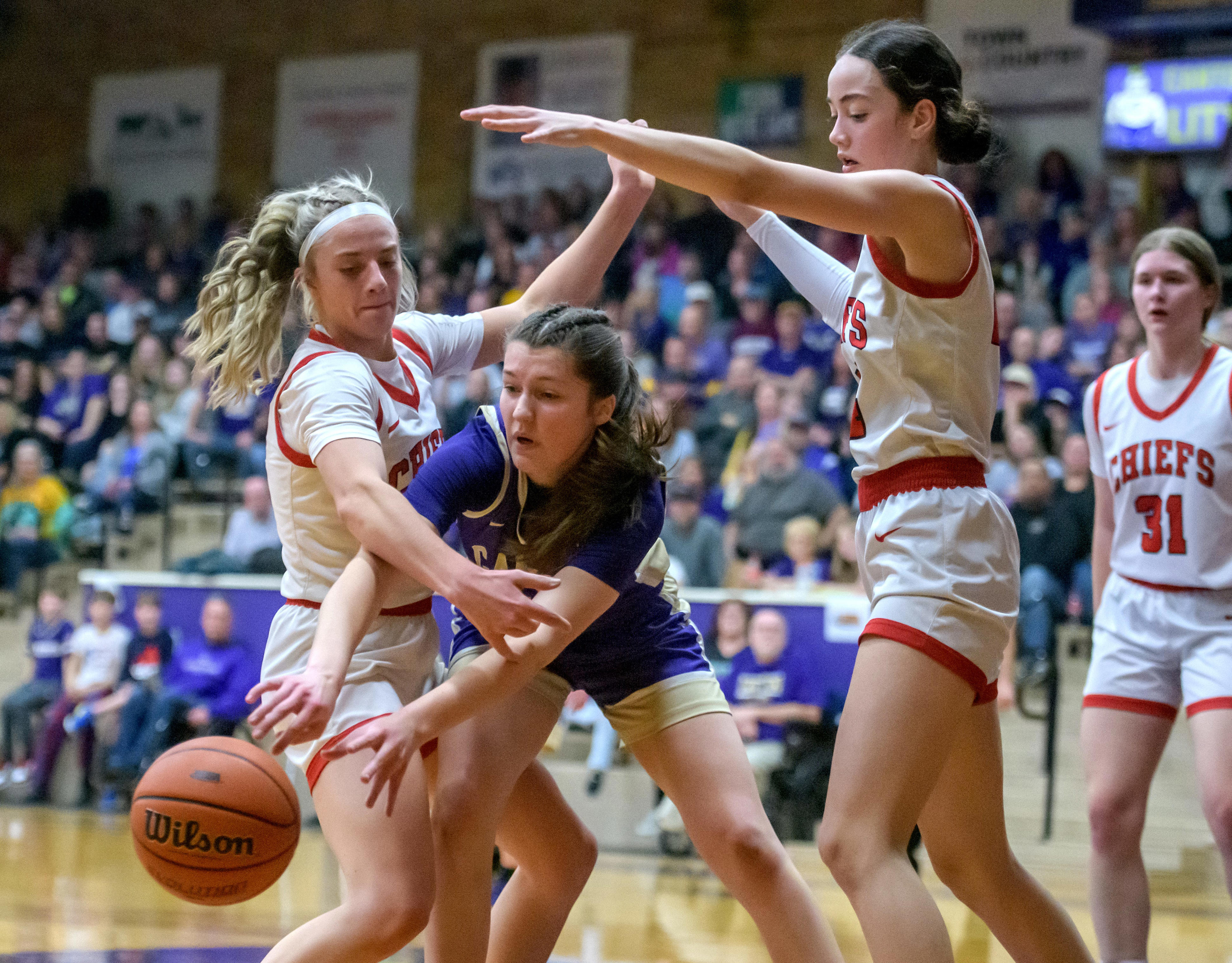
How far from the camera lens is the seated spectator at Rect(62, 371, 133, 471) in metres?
12.5

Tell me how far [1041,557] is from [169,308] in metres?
10.3

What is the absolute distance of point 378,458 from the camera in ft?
9.20

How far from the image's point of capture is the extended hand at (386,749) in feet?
8.15

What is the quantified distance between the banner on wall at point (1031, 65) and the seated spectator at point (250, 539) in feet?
25.5

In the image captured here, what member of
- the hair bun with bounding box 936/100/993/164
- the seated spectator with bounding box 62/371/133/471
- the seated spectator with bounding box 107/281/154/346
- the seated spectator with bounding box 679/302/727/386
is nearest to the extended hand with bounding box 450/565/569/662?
the hair bun with bounding box 936/100/993/164

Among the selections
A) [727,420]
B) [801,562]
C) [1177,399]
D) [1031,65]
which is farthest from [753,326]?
[1177,399]

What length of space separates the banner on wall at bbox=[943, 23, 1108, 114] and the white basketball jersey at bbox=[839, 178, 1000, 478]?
11495 millimetres

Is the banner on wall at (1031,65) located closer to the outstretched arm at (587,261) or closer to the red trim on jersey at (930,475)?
the outstretched arm at (587,261)

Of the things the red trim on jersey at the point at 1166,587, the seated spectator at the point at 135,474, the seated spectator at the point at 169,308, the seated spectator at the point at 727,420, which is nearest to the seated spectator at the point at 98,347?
the seated spectator at the point at 169,308

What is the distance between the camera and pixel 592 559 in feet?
9.39

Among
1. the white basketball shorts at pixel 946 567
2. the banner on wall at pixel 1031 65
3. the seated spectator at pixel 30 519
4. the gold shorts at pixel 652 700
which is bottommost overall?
the seated spectator at pixel 30 519

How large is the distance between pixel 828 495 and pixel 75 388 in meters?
7.91

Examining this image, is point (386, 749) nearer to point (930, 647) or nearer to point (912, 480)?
point (930, 647)

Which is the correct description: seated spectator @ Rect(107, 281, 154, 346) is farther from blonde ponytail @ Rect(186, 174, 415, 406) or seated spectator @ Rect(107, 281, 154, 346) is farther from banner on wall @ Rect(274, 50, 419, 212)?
blonde ponytail @ Rect(186, 174, 415, 406)
